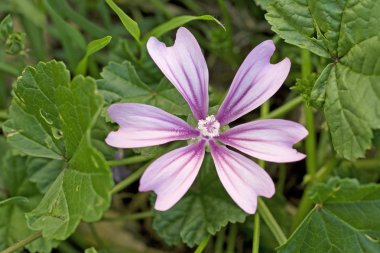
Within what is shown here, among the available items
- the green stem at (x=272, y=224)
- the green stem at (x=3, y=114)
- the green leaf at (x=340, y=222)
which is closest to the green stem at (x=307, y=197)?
the green stem at (x=272, y=224)

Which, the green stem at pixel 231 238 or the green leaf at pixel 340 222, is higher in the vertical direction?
the green leaf at pixel 340 222

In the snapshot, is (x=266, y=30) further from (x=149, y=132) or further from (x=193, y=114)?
(x=149, y=132)

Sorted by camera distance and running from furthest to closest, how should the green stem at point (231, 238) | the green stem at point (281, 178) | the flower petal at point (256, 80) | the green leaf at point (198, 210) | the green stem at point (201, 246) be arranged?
the green stem at point (281, 178)
the green stem at point (231, 238)
the green leaf at point (198, 210)
the green stem at point (201, 246)
the flower petal at point (256, 80)

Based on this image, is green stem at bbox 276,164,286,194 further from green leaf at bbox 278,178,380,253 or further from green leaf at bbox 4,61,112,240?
green leaf at bbox 4,61,112,240

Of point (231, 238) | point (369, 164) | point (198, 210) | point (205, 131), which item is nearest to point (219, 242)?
point (231, 238)

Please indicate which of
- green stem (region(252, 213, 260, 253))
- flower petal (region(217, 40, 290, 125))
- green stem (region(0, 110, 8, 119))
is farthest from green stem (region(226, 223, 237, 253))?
green stem (region(0, 110, 8, 119))

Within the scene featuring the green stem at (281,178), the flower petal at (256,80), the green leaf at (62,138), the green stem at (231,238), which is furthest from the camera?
the green stem at (281,178)

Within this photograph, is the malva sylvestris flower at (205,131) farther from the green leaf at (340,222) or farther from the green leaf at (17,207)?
the green leaf at (17,207)
